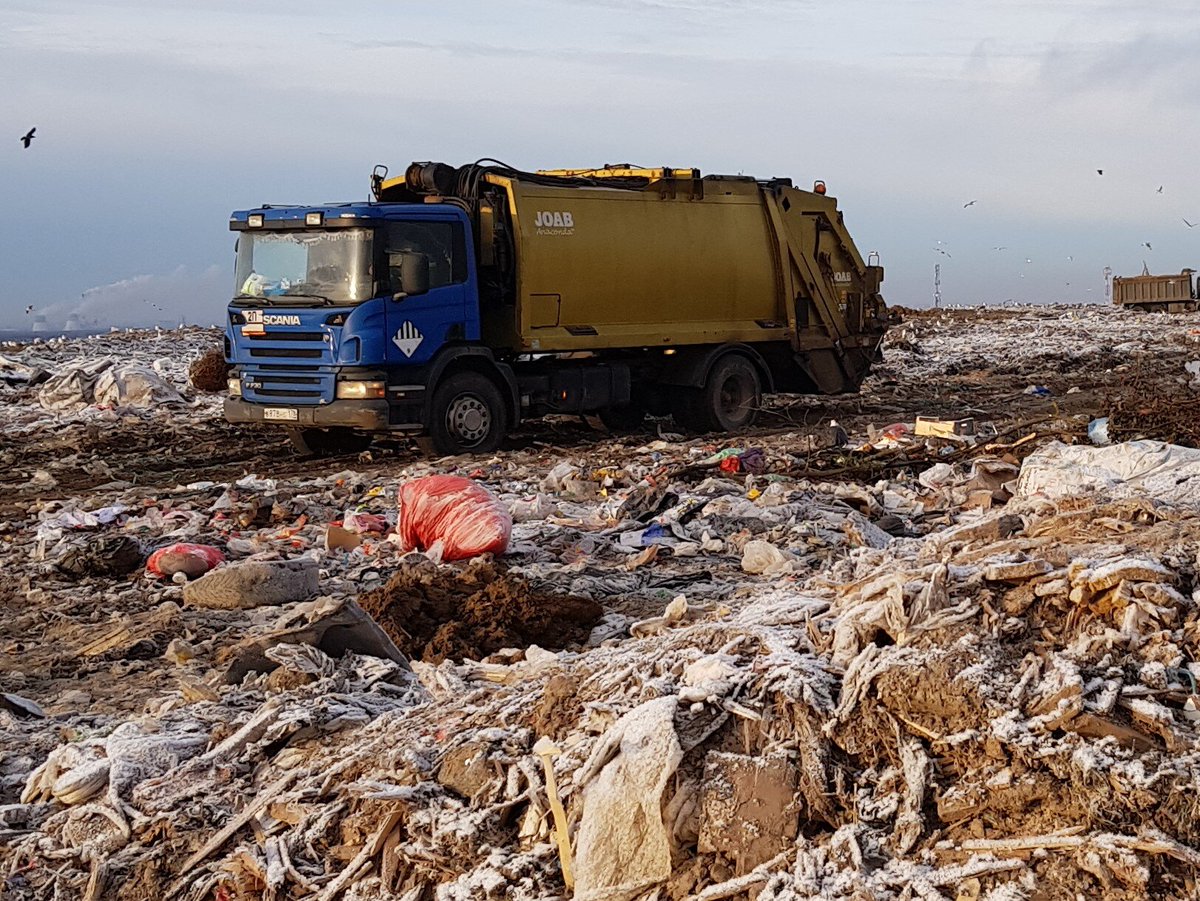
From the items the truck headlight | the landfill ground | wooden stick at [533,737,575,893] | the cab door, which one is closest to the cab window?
the cab door

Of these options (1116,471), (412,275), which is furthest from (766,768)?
(412,275)

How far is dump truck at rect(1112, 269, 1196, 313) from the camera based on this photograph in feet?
123

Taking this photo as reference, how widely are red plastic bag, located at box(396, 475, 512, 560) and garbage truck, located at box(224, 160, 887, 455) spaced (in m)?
3.39

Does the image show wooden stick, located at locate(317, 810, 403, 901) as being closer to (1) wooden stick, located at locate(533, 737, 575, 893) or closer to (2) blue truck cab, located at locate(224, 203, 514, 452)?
(1) wooden stick, located at locate(533, 737, 575, 893)

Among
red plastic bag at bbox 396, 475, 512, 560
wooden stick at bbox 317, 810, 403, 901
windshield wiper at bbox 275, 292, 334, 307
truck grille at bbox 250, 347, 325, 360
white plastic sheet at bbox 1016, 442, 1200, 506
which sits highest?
windshield wiper at bbox 275, 292, 334, 307

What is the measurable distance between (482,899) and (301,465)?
913 cm

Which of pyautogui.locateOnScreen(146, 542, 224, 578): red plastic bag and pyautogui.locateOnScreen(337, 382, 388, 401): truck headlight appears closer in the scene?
pyautogui.locateOnScreen(146, 542, 224, 578): red plastic bag

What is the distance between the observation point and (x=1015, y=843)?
297 cm

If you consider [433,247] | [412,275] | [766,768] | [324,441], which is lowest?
[766,768]

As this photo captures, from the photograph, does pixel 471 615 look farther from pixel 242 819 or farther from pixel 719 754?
pixel 719 754

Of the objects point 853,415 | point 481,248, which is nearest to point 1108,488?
point 481,248

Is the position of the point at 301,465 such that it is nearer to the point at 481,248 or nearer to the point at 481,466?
the point at 481,466

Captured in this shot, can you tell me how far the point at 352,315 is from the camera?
1115 centimetres

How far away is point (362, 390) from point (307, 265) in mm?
1221
